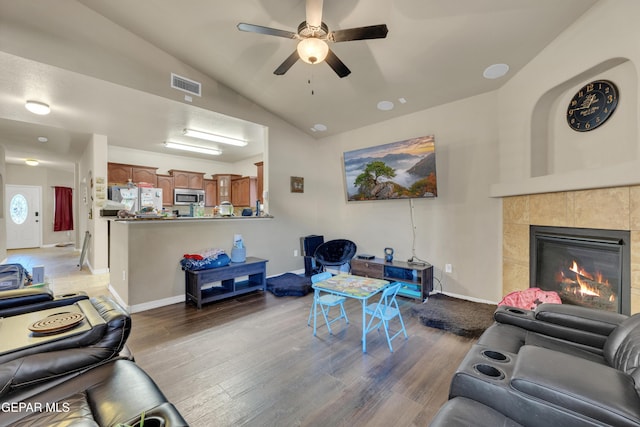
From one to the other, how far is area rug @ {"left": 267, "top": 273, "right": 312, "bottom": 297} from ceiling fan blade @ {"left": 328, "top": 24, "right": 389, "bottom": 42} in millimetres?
3273

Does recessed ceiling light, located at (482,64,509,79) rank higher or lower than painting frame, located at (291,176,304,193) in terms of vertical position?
higher

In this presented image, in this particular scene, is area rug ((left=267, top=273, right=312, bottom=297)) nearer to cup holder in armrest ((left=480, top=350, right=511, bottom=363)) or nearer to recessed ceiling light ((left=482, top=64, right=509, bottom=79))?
cup holder in armrest ((left=480, top=350, right=511, bottom=363))

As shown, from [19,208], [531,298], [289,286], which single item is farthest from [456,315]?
[19,208]

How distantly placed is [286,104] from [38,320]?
12.9 ft

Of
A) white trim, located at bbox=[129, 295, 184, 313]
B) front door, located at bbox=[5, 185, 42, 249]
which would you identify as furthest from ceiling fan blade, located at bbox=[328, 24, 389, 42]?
front door, located at bbox=[5, 185, 42, 249]

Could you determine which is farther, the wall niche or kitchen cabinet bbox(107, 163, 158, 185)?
kitchen cabinet bbox(107, 163, 158, 185)

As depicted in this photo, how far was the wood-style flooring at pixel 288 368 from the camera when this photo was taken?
172cm

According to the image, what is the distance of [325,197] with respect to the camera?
5.57 meters

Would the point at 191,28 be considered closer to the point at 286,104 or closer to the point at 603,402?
the point at 286,104

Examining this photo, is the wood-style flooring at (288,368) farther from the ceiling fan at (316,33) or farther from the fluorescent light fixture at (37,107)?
the fluorescent light fixture at (37,107)

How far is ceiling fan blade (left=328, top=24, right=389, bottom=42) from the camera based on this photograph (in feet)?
6.94

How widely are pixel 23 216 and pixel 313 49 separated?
1136 cm

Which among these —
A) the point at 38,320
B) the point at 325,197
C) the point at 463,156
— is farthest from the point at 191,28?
the point at 463,156

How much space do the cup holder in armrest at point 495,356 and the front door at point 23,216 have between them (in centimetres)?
1245
